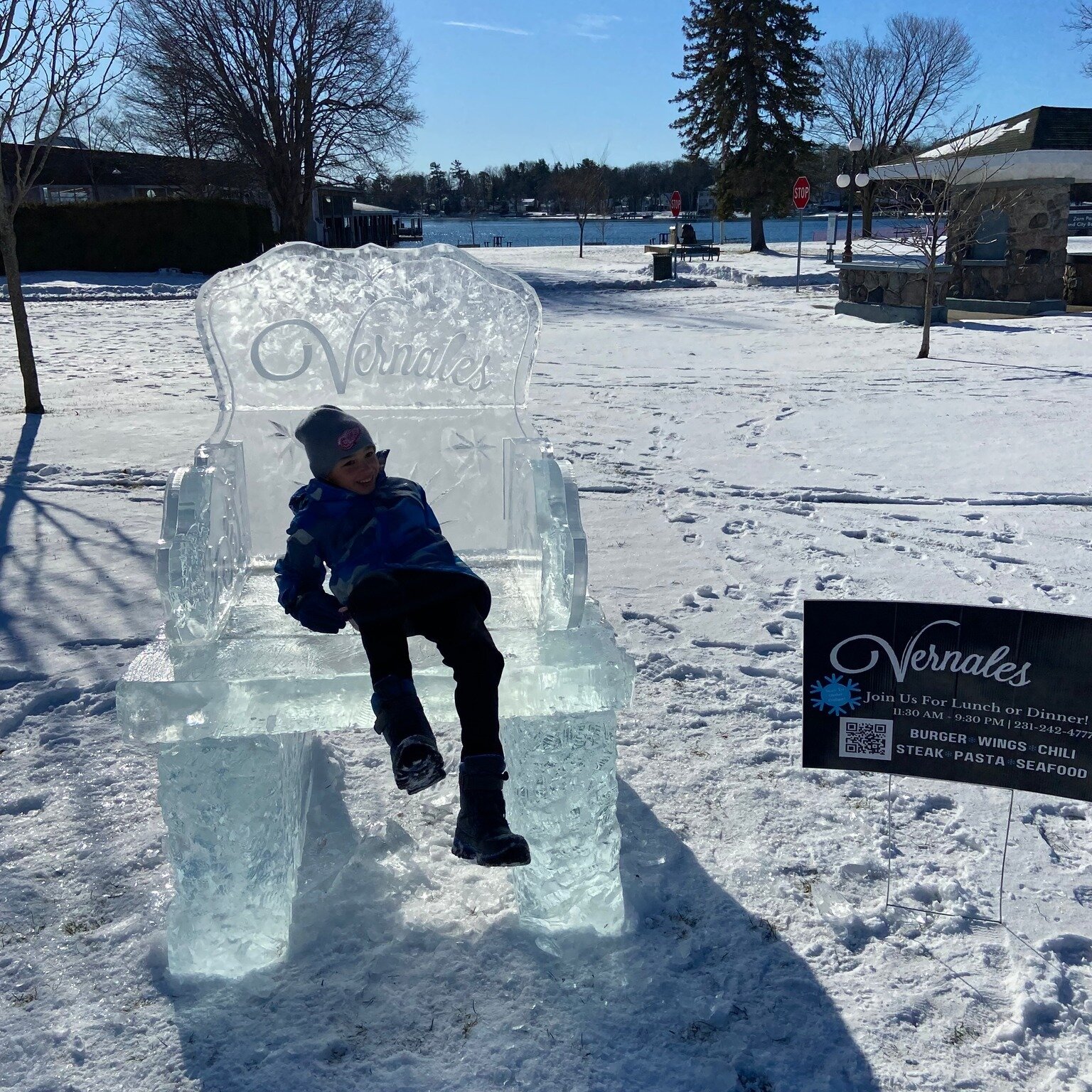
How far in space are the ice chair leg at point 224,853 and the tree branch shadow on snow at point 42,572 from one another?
205cm

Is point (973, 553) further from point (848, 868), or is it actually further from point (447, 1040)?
point (447, 1040)

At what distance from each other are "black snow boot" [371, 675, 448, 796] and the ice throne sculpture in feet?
0.43

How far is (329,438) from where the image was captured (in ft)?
7.89

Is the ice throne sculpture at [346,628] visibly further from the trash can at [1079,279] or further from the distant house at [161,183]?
the distant house at [161,183]

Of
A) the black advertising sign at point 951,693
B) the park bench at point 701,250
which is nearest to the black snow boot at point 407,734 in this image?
the black advertising sign at point 951,693

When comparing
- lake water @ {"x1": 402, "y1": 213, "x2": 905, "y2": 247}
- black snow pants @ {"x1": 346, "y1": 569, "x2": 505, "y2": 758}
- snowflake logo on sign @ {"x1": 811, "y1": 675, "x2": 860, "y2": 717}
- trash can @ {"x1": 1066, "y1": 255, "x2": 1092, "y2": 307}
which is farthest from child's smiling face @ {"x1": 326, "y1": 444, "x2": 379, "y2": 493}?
lake water @ {"x1": 402, "y1": 213, "x2": 905, "y2": 247}

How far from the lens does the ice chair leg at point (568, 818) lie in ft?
7.59

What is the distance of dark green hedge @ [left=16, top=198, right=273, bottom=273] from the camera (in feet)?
82.3

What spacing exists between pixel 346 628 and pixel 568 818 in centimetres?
85

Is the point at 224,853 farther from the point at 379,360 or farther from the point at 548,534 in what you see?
the point at 379,360

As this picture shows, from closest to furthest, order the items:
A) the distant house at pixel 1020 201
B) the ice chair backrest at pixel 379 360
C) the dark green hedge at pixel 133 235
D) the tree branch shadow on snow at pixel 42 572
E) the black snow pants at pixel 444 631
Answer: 1. the black snow pants at pixel 444 631
2. the ice chair backrest at pixel 379 360
3. the tree branch shadow on snow at pixel 42 572
4. the distant house at pixel 1020 201
5. the dark green hedge at pixel 133 235

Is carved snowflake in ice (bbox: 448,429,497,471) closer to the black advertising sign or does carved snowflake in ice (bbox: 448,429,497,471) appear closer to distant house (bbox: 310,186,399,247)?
Answer: the black advertising sign

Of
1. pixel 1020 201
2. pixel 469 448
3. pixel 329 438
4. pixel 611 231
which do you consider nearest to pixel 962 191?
pixel 1020 201

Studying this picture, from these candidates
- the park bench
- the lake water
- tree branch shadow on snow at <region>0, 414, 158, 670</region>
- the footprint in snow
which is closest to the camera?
tree branch shadow on snow at <region>0, 414, 158, 670</region>
